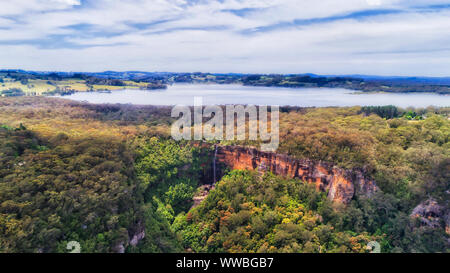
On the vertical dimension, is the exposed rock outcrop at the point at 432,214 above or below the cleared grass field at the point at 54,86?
below

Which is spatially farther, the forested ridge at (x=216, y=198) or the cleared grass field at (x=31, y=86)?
the cleared grass field at (x=31, y=86)

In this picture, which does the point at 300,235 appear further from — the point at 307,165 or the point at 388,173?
the point at 388,173

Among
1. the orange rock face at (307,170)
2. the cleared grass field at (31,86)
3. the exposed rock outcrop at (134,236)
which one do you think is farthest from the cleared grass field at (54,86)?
the exposed rock outcrop at (134,236)
